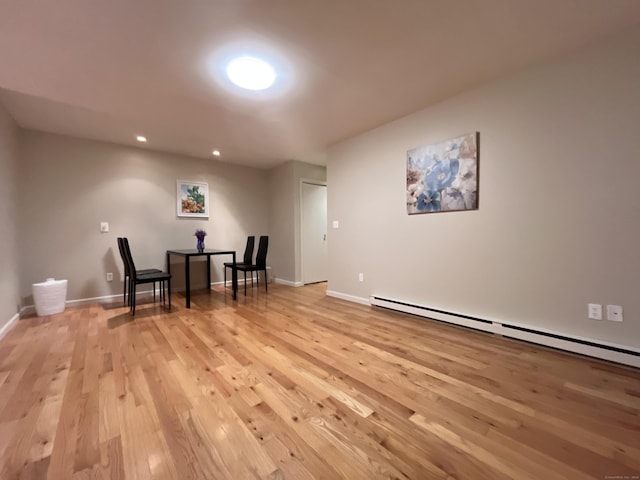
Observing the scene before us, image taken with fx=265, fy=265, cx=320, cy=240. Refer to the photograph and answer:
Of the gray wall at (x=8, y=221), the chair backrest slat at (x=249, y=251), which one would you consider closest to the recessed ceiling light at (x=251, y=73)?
the gray wall at (x=8, y=221)

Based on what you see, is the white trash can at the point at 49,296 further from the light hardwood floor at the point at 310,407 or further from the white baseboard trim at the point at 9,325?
the light hardwood floor at the point at 310,407

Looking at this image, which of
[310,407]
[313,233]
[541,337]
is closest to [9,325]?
[310,407]

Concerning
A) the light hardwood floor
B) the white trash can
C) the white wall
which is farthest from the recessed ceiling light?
the white trash can

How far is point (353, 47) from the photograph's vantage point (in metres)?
1.94

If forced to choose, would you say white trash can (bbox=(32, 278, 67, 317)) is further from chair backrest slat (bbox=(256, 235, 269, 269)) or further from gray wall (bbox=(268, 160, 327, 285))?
gray wall (bbox=(268, 160, 327, 285))

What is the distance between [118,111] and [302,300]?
10.2 feet

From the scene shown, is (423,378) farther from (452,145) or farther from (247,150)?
(247,150)

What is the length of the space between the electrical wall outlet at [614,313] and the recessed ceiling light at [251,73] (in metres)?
3.13

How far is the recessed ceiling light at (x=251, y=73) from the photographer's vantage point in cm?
207

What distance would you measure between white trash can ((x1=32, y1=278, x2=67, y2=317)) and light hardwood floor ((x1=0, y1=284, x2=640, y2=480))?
742mm

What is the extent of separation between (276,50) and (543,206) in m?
2.44

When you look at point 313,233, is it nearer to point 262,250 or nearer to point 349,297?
point 262,250

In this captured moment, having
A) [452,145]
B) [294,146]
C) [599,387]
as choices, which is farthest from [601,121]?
[294,146]

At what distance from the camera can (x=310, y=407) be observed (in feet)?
4.72
